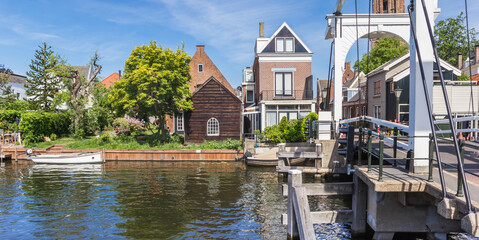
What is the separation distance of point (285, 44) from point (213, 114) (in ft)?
33.4

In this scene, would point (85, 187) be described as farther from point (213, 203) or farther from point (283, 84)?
point (283, 84)

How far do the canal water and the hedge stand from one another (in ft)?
26.6

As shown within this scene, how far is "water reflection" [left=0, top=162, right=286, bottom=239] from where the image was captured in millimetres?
10180

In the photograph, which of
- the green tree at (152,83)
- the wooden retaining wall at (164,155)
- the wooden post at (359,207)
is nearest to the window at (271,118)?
the wooden retaining wall at (164,155)

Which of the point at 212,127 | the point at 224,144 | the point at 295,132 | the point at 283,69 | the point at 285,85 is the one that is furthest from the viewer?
the point at 285,85

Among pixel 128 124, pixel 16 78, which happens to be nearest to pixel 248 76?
pixel 128 124

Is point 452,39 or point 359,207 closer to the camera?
point 359,207

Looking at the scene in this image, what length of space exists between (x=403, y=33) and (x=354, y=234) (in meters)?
8.73

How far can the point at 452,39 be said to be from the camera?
44.8 m

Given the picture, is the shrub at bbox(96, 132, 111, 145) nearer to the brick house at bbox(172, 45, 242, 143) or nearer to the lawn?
the lawn

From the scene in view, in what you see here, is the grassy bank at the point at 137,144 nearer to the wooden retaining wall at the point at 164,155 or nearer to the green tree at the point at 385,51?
the wooden retaining wall at the point at 164,155

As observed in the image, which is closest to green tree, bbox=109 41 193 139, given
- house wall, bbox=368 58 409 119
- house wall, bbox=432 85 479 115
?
house wall, bbox=368 58 409 119

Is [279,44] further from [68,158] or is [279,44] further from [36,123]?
[36,123]

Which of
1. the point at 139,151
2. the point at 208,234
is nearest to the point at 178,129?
the point at 139,151
